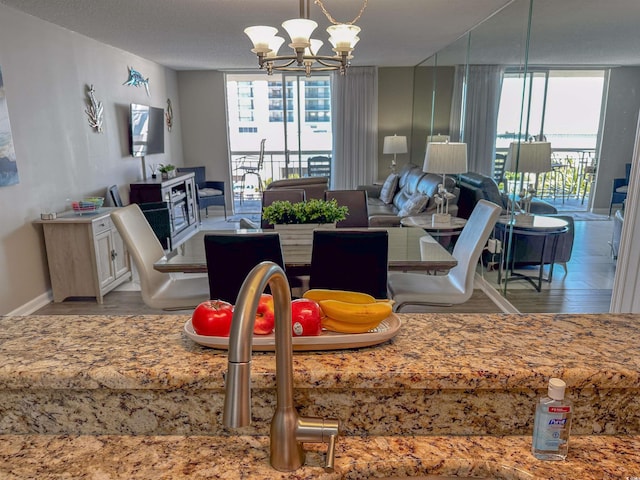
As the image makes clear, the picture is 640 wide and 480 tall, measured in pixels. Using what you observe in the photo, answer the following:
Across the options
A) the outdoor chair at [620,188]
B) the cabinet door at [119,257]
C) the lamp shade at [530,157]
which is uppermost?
the lamp shade at [530,157]

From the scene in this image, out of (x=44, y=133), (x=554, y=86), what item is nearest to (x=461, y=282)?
(x=554, y=86)

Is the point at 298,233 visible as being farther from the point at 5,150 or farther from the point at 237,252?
the point at 5,150

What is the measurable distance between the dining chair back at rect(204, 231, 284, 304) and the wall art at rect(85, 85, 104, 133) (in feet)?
10.8

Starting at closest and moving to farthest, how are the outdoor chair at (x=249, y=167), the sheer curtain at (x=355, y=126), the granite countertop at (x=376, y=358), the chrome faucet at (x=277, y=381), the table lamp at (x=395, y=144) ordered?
the chrome faucet at (x=277, y=381) < the granite countertop at (x=376, y=358) < the table lamp at (x=395, y=144) < the sheer curtain at (x=355, y=126) < the outdoor chair at (x=249, y=167)

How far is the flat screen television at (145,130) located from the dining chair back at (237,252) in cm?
399

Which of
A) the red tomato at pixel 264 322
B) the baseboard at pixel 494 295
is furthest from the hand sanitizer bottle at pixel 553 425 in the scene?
the baseboard at pixel 494 295

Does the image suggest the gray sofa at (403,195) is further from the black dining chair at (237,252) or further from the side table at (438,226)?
the black dining chair at (237,252)

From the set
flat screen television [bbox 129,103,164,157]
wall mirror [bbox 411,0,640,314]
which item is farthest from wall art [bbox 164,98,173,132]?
wall mirror [bbox 411,0,640,314]

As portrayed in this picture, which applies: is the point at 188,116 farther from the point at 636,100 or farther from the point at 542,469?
the point at 542,469

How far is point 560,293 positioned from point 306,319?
328 cm

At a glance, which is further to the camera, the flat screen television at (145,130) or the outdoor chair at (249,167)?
the outdoor chair at (249,167)

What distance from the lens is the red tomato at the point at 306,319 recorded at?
3.09ft

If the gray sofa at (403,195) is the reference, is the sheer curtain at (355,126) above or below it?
above

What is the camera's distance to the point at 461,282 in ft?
9.06
